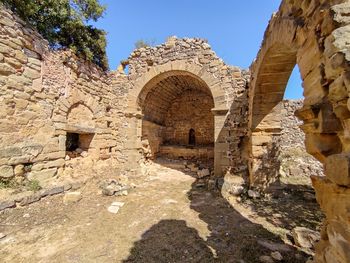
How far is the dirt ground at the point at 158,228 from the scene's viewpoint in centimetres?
267

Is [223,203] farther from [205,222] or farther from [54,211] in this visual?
[54,211]

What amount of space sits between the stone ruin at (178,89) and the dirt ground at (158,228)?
976mm

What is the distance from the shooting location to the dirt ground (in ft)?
8.77

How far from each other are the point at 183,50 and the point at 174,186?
459cm

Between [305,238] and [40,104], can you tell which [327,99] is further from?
[40,104]

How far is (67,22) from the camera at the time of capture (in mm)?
5941

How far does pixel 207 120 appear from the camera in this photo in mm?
10945

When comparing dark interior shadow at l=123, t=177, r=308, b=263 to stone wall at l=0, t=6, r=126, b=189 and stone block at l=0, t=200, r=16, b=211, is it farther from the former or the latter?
stone wall at l=0, t=6, r=126, b=189

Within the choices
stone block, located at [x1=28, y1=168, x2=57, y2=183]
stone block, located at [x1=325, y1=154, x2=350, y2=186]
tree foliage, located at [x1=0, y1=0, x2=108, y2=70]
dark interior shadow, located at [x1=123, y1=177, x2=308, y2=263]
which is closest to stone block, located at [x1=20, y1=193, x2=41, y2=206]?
stone block, located at [x1=28, y1=168, x2=57, y2=183]

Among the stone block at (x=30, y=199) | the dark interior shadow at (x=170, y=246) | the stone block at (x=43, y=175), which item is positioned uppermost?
the stone block at (x=43, y=175)

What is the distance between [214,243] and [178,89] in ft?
26.5

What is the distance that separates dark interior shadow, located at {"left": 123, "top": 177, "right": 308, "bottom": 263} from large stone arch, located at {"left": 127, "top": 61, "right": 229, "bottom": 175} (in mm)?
2797

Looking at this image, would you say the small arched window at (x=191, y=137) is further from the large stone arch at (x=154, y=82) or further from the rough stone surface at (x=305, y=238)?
the rough stone surface at (x=305, y=238)

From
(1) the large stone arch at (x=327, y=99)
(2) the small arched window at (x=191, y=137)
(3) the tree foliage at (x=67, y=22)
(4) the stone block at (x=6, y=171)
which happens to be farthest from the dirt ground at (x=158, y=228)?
(2) the small arched window at (x=191, y=137)
